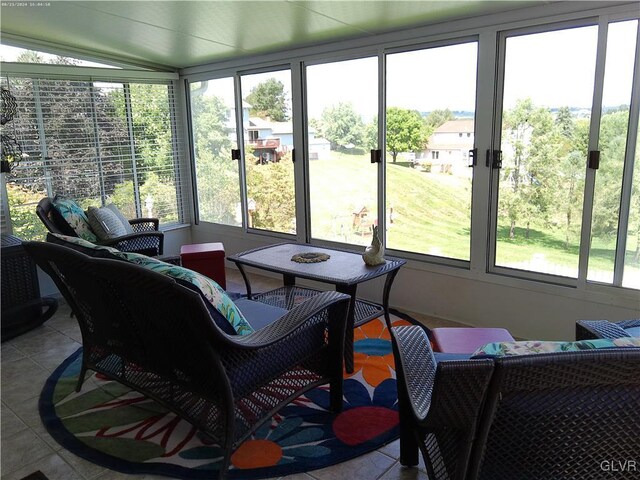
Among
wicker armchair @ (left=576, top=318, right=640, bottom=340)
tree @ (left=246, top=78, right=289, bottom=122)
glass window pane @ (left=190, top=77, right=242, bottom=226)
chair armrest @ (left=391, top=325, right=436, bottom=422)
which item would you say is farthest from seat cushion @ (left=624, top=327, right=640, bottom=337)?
glass window pane @ (left=190, top=77, right=242, bottom=226)

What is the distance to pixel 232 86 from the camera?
5.00 meters

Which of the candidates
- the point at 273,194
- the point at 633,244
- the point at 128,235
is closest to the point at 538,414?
the point at 633,244

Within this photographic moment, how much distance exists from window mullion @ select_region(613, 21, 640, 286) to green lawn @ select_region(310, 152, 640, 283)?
0.15 ft

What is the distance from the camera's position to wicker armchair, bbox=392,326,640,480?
118 cm

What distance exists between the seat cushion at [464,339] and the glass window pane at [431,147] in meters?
1.31

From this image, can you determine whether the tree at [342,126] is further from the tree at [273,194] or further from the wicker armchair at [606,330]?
the wicker armchair at [606,330]

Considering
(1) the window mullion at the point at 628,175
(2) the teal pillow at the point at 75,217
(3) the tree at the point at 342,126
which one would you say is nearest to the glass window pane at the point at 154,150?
(2) the teal pillow at the point at 75,217

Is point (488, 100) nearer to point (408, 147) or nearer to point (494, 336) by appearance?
point (408, 147)

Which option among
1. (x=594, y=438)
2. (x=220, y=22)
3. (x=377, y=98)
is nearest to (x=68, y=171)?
(x=220, y=22)

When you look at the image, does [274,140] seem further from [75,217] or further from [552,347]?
[552,347]

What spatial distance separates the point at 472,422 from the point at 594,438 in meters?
0.33

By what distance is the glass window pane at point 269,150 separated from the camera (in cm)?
461

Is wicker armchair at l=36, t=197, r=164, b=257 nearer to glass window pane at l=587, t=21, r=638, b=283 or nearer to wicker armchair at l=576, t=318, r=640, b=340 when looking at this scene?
wicker armchair at l=576, t=318, r=640, b=340

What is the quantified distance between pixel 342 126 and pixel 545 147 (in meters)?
1.72
